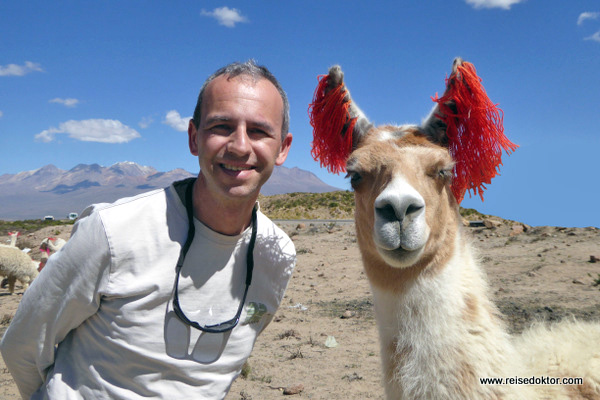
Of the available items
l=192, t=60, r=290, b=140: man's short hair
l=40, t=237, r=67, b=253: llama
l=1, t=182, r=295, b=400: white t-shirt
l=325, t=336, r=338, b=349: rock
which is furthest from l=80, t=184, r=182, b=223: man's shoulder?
l=40, t=237, r=67, b=253: llama

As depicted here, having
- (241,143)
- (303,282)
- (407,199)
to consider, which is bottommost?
(303,282)

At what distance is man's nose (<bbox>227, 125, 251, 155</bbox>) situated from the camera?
2156mm

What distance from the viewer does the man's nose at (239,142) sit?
216 cm

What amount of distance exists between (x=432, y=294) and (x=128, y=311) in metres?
1.62

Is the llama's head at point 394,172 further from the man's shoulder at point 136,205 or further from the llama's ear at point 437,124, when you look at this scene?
the man's shoulder at point 136,205

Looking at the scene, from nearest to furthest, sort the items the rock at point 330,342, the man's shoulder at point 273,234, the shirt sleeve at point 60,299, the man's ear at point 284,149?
1. the shirt sleeve at point 60,299
2. the man's ear at point 284,149
3. the man's shoulder at point 273,234
4. the rock at point 330,342

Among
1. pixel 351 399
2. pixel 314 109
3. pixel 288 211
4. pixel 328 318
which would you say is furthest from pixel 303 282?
pixel 288 211

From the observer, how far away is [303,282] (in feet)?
33.2

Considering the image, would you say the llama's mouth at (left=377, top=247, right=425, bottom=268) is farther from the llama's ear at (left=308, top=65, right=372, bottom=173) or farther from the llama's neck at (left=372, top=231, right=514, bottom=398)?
the llama's ear at (left=308, top=65, right=372, bottom=173)

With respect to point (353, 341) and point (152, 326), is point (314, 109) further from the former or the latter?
point (353, 341)

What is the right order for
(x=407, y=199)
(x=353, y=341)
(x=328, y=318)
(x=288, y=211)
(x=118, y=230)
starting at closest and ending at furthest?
(x=118, y=230)
(x=407, y=199)
(x=353, y=341)
(x=328, y=318)
(x=288, y=211)

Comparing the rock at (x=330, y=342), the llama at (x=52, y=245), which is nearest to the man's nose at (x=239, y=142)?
the rock at (x=330, y=342)

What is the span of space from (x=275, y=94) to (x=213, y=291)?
1111 millimetres

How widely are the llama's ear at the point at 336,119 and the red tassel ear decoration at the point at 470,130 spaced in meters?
0.55
